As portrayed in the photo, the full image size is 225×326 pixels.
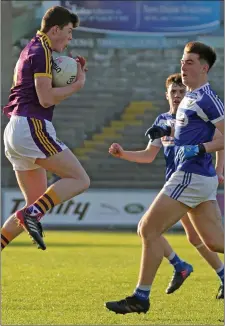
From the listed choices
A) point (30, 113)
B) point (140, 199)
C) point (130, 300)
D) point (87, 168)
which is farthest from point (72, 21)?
point (87, 168)

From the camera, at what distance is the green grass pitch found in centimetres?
747

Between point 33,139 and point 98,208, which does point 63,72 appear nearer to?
point 33,139

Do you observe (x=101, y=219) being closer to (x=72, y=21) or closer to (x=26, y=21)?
(x=26, y=21)

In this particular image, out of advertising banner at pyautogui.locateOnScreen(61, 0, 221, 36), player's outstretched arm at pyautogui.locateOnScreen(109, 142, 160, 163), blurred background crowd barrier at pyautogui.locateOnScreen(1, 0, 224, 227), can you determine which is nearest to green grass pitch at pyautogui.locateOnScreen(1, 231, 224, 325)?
player's outstretched arm at pyautogui.locateOnScreen(109, 142, 160, 163)

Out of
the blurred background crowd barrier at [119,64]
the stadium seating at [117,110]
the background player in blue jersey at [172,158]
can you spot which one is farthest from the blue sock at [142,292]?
the blurred background crowd barrier at [119,64]

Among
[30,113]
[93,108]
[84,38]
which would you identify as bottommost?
[93,108]

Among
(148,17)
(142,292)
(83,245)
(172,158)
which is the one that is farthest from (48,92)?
(148,17)

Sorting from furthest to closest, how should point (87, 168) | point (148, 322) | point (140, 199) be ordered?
point (87, 168), point (140, 199), point (148, 322)

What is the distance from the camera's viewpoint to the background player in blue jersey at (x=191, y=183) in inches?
289

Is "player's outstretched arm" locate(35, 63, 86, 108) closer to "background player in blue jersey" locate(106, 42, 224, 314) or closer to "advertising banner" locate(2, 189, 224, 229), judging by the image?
"background player in blue jersey" locate(106, 42, 224, 314)

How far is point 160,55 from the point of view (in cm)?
2766

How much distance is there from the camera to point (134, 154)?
27.2ft

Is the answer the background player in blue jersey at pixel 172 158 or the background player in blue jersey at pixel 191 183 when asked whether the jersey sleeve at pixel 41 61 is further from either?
the background player in blue jersey at pixel 191 183

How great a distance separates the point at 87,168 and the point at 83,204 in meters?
2.46
